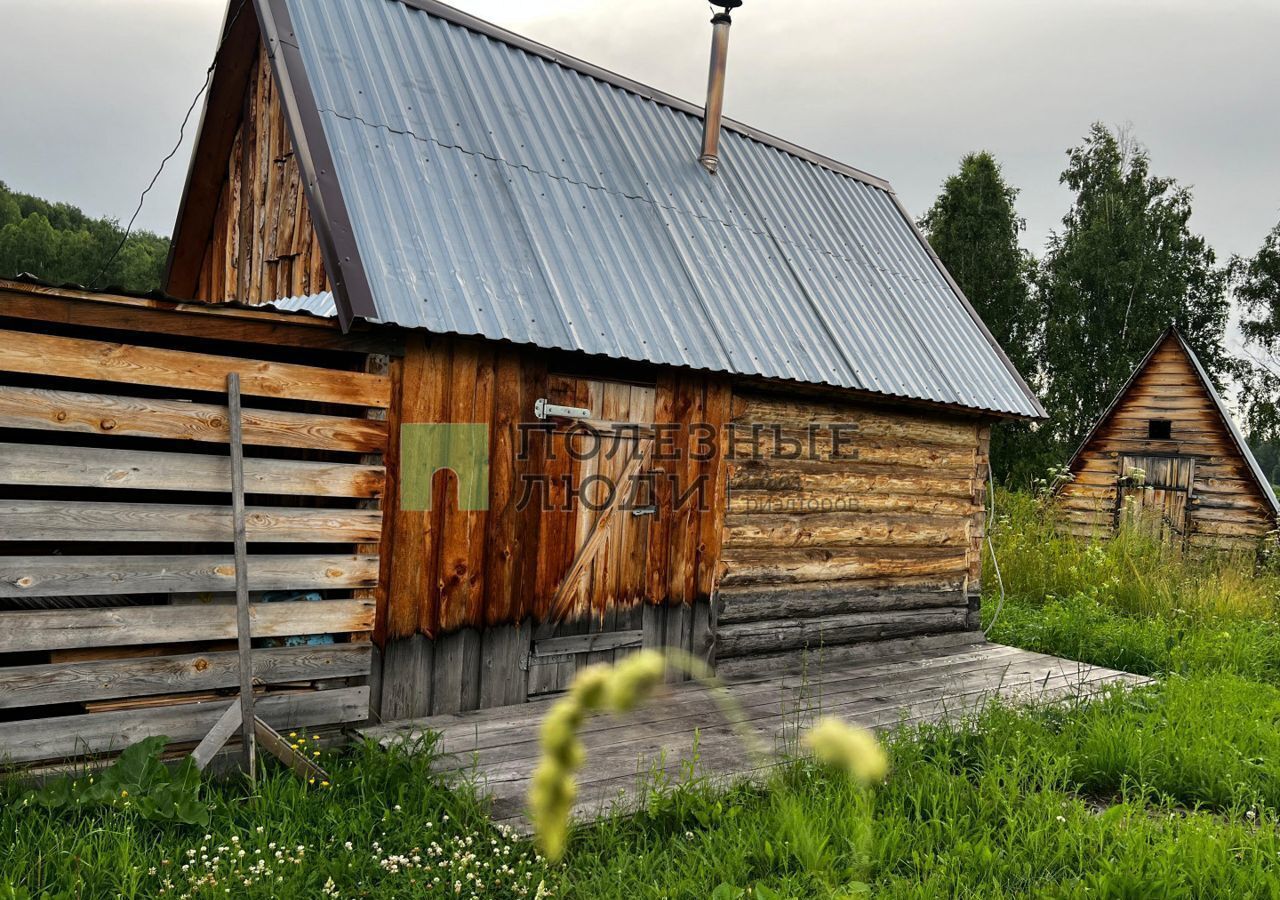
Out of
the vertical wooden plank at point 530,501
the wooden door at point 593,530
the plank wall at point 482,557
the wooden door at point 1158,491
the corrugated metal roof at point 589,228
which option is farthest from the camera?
the wooden door at point 1158,491

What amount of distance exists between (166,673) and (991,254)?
26.6 metres

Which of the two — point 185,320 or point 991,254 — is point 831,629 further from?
point 991,254

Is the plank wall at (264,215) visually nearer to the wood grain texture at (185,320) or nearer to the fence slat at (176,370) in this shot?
the wood grain texture at (185,320)

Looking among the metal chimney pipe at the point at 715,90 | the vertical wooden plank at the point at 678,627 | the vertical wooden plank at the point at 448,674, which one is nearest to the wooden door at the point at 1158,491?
the metal chimney pipe at the point at 715,90

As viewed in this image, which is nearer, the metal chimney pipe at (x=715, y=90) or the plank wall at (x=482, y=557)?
the plank wall at (x=482, y=557)

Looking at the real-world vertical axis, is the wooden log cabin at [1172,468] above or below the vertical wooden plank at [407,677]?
above

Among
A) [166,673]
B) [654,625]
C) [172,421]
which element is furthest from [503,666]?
[172,421]

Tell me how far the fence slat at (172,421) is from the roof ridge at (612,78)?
4349 millimetres

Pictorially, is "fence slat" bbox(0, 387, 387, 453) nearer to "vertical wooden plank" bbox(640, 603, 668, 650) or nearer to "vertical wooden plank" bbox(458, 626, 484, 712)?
"vertical wooden plank" bbox(458, 626, 484, 712)

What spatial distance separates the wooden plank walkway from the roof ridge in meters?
5.86

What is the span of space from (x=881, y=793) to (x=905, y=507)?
464 cm

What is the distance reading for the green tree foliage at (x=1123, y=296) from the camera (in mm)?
26641

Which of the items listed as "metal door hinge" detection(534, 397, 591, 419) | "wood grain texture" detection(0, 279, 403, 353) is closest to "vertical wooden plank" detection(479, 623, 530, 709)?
"metal door hinge" detection(534, 397, 591, 419)

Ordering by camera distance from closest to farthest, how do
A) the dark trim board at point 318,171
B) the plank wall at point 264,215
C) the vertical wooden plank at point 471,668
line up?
the dark trim board at point 318,171 < the vertical wooden plank at point 471,668 < the plank wall at point 264,215
